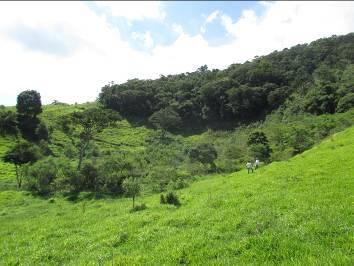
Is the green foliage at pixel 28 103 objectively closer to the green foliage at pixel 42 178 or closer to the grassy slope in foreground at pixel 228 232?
the green foliage at pixel 42 178

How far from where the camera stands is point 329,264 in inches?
400

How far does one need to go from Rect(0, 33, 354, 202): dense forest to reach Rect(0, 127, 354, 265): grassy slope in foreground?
7.32m

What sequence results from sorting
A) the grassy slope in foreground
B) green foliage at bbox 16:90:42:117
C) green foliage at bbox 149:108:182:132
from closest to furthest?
the grassy slope in foreground
green foliage at bbox 16:90:42:117
green foliage at bbox 149:108:182:132

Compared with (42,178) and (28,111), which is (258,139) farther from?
(28,111)

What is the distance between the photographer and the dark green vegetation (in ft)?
47.9

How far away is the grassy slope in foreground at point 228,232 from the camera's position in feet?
41.2

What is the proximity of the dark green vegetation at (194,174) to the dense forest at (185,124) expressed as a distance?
0.95ft

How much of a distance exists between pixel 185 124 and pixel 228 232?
94.3m

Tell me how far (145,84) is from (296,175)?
10656 cm

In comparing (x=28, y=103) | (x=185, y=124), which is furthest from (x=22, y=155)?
(x=185, y=124)

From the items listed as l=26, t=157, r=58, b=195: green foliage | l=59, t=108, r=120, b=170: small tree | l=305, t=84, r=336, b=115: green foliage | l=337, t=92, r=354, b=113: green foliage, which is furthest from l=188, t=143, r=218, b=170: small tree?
l=305, t=84, r=336, b=115: green foliage

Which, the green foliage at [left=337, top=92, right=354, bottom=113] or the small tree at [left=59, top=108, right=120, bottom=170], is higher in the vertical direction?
the green foliage at [left=337, top=92, right=354, bottom=113]

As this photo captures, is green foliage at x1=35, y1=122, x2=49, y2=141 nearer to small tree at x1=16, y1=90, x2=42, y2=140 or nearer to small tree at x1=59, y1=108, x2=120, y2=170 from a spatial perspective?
small tree at x1=16, y1=90, x2=42, y2=140

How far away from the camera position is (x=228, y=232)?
Answer: 15445 millimetres
